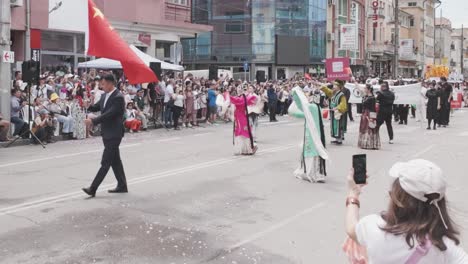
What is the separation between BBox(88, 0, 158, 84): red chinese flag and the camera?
35.8ft

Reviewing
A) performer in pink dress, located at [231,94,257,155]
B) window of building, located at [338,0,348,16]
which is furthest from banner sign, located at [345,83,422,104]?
window of building, located at [338,0,348,16]

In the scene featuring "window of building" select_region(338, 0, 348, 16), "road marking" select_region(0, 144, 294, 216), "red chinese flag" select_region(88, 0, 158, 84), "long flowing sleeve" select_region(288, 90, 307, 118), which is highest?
"window of building" select_region(338, 0, 348, 16)

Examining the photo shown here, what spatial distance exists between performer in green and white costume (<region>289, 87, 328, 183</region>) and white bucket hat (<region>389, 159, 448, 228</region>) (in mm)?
8053

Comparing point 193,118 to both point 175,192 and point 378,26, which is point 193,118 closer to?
point 175,192

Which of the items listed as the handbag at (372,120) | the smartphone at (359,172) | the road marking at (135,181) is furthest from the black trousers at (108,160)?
the handbag at (372,120)

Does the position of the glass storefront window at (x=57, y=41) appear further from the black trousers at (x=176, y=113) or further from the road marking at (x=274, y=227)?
the road marking at (x=274, y=227)

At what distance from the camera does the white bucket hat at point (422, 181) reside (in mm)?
2738

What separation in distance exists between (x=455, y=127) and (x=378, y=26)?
174 ft

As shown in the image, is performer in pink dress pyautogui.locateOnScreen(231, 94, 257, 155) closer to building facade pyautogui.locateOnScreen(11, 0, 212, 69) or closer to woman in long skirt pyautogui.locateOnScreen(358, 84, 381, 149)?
woman in long skirt pyautogui.locateOnScreen(358, 84, 381, 149)

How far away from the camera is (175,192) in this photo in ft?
31.7

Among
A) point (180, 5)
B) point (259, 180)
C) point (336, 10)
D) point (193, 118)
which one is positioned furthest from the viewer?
point (336, 10)

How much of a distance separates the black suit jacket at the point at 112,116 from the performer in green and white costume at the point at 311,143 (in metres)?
3.42

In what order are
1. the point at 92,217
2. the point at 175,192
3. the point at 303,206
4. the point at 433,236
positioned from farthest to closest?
1. the point at 175,192
2. the point at 303,206
3. the point at 92,217
4. the point at 433,236

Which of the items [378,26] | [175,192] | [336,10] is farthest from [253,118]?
[378,26]
